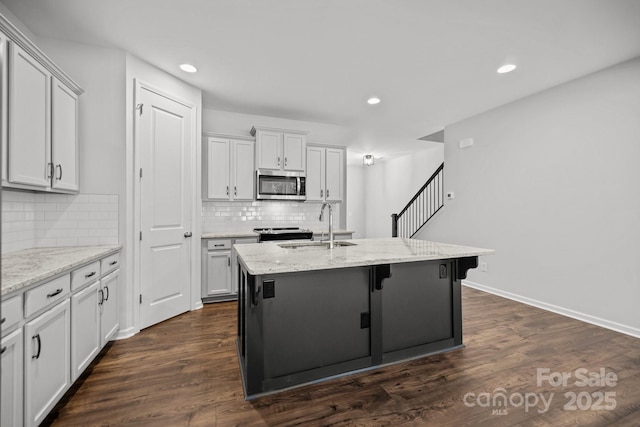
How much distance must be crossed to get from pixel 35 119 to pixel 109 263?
1196 millimetres

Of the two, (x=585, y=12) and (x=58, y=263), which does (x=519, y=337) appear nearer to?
(x=585, y=12)

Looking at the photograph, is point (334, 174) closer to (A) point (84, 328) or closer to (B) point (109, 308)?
(B) point (109, 308)

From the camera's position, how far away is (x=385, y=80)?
12.0 feet

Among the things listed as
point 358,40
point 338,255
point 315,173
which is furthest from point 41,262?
point 315,173

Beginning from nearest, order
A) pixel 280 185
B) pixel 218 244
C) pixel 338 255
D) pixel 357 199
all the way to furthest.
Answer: pixel 338 255 → pixel 218 244 → pixel 280 185 → pixel 357 199

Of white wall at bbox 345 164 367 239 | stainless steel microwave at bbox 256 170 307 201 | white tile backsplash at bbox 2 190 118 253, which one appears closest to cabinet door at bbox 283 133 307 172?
stainless steel microwave at bbox 256 170 307 201

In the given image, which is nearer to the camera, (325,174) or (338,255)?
(338,255)

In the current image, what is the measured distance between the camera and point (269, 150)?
15.2 ft

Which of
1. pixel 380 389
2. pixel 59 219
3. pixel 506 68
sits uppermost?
pixel 506 68

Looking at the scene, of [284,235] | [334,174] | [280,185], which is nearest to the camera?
[284,235]

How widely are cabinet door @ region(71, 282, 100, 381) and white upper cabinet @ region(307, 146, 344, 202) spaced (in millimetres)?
3108

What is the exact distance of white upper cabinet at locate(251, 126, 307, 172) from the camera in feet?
15.0

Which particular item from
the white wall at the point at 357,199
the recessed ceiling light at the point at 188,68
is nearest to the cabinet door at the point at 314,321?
the recessed ceiling light at the point at 188,68

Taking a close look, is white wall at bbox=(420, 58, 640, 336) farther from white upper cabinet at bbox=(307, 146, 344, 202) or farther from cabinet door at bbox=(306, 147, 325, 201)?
cabinet door at bbox=(306, 147, 325, 201)
